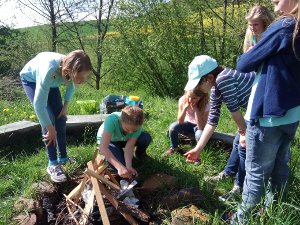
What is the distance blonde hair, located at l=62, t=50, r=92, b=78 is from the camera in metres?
3.16

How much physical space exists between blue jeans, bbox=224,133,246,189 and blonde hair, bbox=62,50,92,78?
1.49 meters

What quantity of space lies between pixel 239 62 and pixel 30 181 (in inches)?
85.4

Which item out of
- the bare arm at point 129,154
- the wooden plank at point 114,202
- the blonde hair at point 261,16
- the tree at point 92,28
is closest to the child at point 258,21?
the blonde hair at point 261,16

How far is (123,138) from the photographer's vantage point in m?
3.73

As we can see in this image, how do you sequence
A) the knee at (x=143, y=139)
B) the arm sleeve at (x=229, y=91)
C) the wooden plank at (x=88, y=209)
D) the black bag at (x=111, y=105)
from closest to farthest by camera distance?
the wooden plank at (x=88, y=209) < the arm sleeve at (x=229, y=91) < the knee at (x=143, y=139) < the black bag at (x=111, y=105)

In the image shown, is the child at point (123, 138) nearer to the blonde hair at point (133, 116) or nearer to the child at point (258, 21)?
the blonde hair at point (133, 116)

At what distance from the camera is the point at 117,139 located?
3.72 metres

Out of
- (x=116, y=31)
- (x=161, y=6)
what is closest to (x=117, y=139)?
(x=161, y=6)

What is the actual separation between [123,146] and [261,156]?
5.49 feet

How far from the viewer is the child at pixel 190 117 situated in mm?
4082

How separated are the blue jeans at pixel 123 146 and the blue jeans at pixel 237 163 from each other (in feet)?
2.84

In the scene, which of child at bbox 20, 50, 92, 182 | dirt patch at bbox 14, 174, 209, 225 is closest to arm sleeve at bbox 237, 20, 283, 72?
dirt patch at bbox 14, 174, 209, 225

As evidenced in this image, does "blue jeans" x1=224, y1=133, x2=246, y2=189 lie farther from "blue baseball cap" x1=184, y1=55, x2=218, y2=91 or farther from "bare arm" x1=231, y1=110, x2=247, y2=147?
"blue baseball cap" x1=184, y1=55, x2=218, y2=91

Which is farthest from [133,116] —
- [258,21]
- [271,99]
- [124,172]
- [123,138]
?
[258,21]
